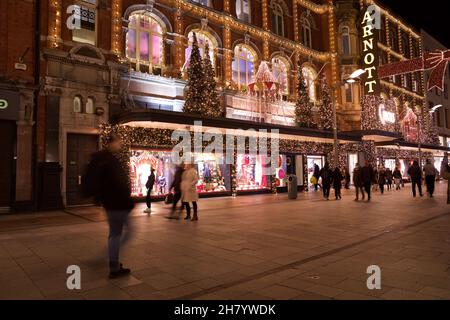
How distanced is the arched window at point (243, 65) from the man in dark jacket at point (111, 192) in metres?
17.9

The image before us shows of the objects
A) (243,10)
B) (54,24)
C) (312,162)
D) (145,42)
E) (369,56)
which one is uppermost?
(243,10)

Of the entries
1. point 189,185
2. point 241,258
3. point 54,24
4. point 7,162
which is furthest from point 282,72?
point 241,258

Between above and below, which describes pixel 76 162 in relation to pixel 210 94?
below

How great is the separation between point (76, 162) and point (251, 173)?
10.4 m

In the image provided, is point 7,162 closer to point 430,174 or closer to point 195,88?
point 195,88

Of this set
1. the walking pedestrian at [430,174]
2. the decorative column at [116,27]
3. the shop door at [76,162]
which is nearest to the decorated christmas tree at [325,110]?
the walking pedestrian at [430,174]

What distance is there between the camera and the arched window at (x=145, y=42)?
1739 cm

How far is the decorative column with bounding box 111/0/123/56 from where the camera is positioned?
53.5 feet

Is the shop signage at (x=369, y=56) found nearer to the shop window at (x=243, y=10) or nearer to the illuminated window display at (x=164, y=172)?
the shop window at (x=243, y=10)

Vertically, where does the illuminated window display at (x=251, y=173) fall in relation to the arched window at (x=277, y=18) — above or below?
below

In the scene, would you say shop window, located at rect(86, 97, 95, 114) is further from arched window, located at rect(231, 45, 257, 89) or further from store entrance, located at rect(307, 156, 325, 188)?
store entrance, located at rect(307, 156, 325, 188)

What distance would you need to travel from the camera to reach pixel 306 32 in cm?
2762

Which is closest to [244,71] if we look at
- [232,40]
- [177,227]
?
[232,40]

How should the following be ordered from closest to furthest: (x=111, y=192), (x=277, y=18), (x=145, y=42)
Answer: (x=111, y=192) → (x=145, y=42) → (x=277, y=18)
